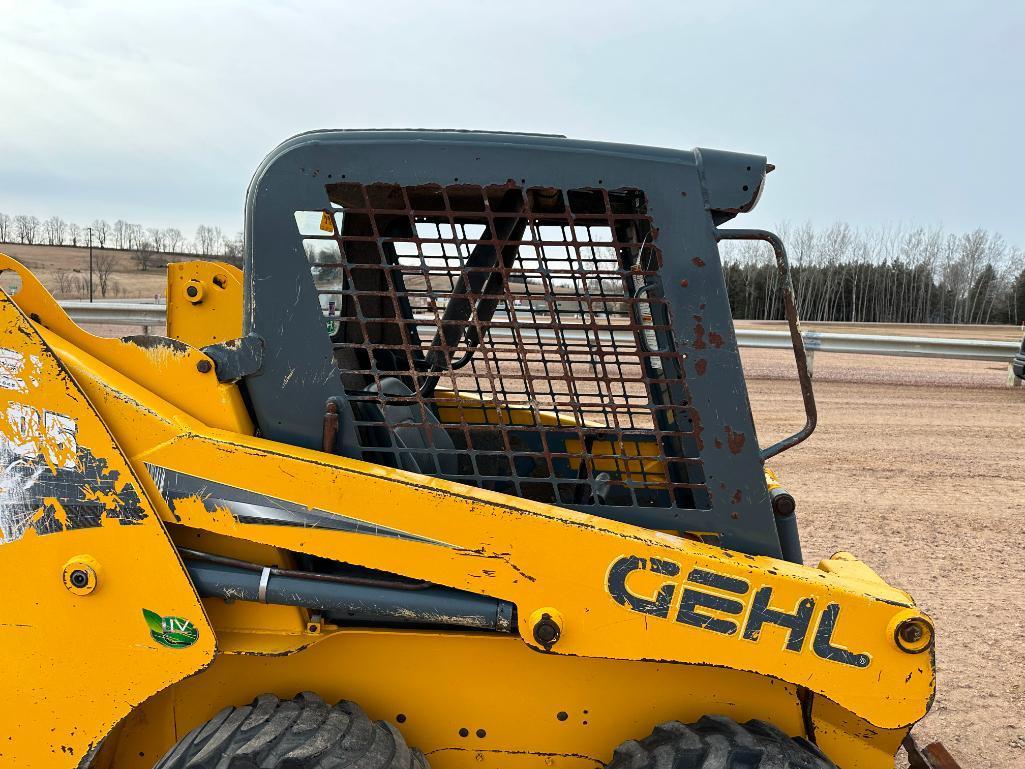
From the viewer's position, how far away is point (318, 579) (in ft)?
6.29

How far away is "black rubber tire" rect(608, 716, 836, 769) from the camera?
1.80 metres

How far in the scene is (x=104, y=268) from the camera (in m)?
51.8

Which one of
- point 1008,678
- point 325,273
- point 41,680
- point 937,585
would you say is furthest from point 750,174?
point 937,585

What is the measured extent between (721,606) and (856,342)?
11044mm

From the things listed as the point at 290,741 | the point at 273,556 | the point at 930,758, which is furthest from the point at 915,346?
the point at 290,741

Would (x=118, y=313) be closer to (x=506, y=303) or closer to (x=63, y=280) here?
(x=506, y=303)

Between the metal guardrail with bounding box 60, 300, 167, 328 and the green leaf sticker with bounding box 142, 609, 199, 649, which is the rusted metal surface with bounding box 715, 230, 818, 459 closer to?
the green leaf sticker with bounding box 142, 609, 199, 649

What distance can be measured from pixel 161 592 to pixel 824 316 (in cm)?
5857

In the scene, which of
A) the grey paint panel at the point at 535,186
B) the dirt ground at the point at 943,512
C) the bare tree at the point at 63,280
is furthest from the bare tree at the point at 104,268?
the grey paint panel at the point at 535,186

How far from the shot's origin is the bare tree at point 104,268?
46350 mm

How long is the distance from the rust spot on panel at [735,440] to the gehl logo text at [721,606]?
1.14 ft

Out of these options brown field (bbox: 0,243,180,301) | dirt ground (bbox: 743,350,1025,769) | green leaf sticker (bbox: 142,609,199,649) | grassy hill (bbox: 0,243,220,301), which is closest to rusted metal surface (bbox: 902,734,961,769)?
dirt ground (bbox: 743,350,1025,769)

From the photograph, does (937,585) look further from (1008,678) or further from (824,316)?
(824,316)

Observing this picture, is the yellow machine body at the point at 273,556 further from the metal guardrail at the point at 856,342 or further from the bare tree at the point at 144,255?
the bare tree at the point at 144,255
